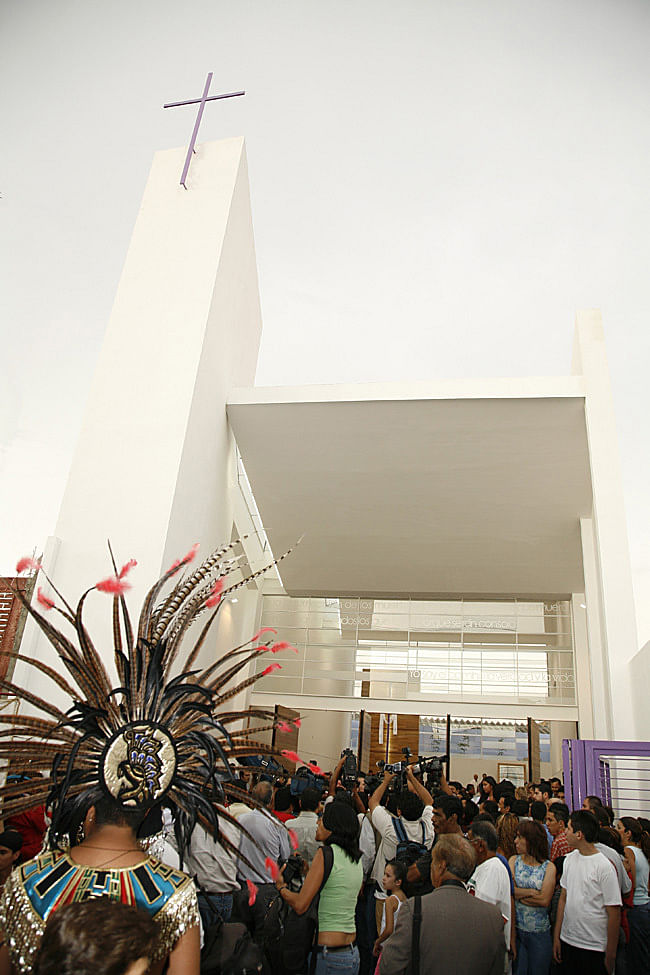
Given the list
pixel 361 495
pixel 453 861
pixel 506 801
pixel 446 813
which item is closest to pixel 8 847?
pixel 453 861

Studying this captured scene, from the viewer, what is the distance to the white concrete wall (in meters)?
6.85

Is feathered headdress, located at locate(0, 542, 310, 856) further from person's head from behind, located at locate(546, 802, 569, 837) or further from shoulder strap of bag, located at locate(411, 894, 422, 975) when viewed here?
person's head from behind, located at locate(546, 802, 569, 837)

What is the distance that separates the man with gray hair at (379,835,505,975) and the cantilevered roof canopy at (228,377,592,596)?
21.2 ft

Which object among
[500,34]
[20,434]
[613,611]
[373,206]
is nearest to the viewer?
[613,611]

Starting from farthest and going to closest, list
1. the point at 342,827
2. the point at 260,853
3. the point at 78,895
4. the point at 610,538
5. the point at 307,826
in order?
the point at 610,538, the point at 307,826, the point at 260,853, the point at 342,827, the point at 78,895

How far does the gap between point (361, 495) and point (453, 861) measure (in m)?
7.99

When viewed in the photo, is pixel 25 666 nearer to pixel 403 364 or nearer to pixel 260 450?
pixel 260 450

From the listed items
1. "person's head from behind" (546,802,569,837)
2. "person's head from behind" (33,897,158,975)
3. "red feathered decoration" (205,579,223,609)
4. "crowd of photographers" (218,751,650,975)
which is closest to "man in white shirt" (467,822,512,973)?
"crowd of photographers" (218,751,650,975)

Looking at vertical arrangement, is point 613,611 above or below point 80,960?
above

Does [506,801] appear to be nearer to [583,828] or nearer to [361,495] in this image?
[583,828]

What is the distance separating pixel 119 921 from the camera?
52.5 inches

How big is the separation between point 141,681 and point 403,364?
15.9 metres

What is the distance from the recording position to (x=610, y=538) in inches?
312

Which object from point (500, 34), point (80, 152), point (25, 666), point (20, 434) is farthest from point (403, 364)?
point (25, 666)
